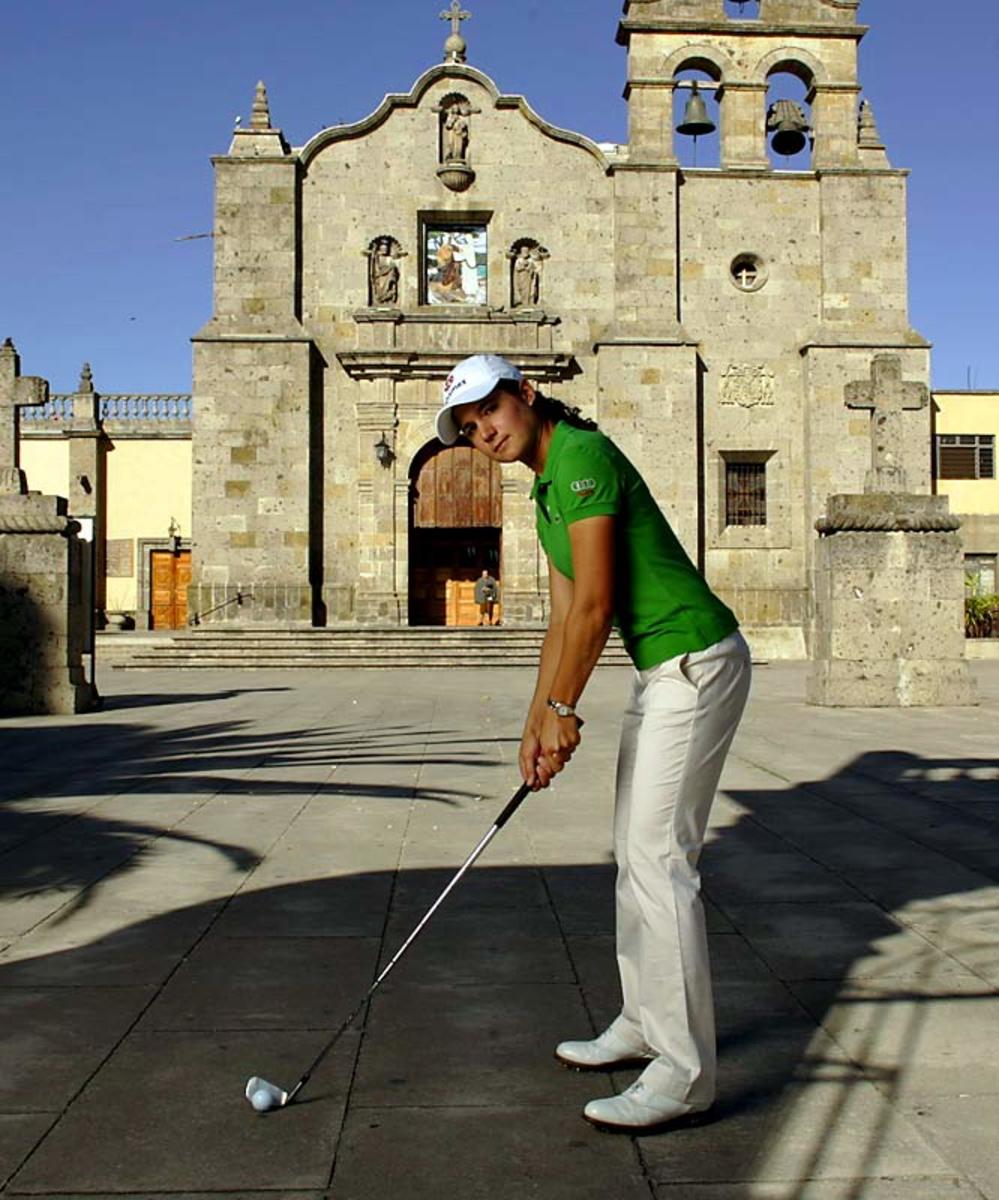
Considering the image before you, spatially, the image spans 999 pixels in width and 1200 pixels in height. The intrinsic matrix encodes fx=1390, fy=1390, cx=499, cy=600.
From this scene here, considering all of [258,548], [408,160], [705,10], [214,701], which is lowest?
[214,701]

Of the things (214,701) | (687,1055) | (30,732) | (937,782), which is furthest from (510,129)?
(687,1055)

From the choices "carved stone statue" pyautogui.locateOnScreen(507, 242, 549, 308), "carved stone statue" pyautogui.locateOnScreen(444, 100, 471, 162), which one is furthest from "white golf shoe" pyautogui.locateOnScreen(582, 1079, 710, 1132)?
"carved stone statue" pyautogui.locateOnScreen(444, 100, 471, 162)

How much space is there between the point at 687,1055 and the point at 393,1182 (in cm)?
75

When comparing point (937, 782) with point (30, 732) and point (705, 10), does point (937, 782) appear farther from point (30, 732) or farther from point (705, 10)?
point (705, 10)

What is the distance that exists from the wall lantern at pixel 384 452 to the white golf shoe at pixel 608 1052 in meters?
25.1

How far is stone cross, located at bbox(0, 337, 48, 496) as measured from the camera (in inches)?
621

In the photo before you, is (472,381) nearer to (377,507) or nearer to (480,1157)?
(480,1157)

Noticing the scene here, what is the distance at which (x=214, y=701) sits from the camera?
54.7 ft

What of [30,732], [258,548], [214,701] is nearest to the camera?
[30,732]

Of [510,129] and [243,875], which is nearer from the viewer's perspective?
[243,875]

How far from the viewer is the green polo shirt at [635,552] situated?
3416 mm

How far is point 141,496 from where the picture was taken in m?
38.3

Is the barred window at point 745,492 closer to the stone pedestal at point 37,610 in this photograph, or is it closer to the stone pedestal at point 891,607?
the stone pedestal at point 891,607

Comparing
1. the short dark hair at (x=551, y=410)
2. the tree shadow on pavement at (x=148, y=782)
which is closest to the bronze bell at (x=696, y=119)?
the tree shadow on pavement at (x=148, y=782)
